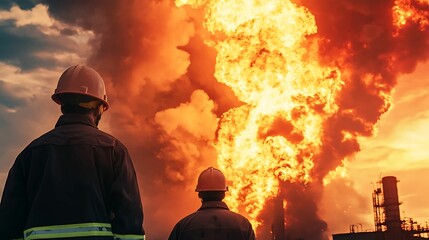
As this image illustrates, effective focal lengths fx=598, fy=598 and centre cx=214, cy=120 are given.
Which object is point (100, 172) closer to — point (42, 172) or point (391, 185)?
point (42, 172)

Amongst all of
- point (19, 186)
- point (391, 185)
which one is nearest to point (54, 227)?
point (19, 186)

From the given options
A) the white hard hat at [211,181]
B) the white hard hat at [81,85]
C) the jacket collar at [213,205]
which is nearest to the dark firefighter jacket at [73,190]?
the white hard hat at [81,85]

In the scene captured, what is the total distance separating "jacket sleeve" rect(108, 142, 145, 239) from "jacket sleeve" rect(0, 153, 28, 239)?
2.47 feet

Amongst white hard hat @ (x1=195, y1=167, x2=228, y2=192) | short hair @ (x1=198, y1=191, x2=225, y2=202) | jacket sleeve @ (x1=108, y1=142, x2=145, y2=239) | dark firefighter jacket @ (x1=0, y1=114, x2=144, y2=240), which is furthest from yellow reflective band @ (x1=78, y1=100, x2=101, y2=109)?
white hard hat @ (x1=195, y1=167, x2=228, y2=192)

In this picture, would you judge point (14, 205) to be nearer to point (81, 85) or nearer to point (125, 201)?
point (125, 201)

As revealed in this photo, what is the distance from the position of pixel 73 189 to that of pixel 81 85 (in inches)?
40.2

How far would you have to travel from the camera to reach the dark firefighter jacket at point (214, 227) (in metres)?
9.63

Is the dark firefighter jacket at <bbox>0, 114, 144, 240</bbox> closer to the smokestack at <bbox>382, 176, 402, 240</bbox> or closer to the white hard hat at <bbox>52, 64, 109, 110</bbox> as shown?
the white hard hat at <bbox>52, 64, 109, 110</bbox>

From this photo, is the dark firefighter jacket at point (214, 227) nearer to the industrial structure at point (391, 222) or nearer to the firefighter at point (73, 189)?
the firefighter at point (73, 189)

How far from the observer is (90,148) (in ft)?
16.1

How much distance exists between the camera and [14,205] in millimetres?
4914

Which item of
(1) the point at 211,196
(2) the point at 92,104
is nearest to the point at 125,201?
(2) the point at 92,104

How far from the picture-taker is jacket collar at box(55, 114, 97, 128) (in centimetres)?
509

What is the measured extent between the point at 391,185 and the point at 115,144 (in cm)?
6604
